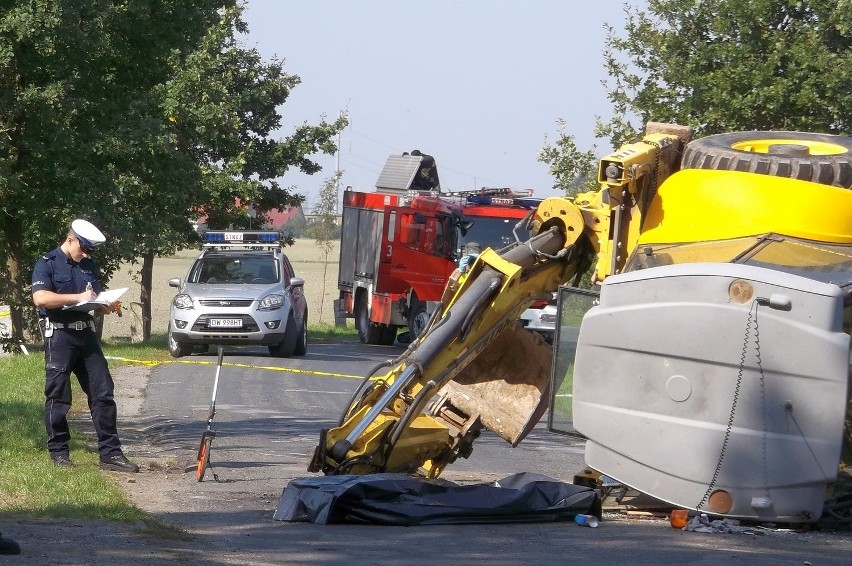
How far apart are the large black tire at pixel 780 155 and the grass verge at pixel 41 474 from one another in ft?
14.4

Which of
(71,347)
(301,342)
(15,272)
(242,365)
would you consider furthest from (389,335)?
(71,347)

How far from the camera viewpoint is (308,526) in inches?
A: 333

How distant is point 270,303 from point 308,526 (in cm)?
1570

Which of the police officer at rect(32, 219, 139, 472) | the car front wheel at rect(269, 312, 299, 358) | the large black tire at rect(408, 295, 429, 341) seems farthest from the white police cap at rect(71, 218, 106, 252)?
the large black tire at rect(408, 295, 429, 341)

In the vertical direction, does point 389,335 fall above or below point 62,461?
below

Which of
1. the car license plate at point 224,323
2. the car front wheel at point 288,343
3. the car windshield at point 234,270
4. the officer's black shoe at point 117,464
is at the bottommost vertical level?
the car front wheel at point 288,343

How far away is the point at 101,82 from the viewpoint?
23375 mm

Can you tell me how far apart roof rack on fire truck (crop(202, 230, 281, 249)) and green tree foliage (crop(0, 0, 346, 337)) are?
1.02 m

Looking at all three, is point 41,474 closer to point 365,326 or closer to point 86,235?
point 86,235

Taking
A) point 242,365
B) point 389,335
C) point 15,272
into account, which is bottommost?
point 389,335

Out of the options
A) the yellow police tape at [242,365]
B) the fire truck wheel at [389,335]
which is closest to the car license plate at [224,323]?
the yellow police tape at [242,365]

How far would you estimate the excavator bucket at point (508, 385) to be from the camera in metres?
10.8

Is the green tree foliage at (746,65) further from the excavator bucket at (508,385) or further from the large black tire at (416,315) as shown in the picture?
the excavator bucket at (508,385)

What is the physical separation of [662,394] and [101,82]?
17.2m
